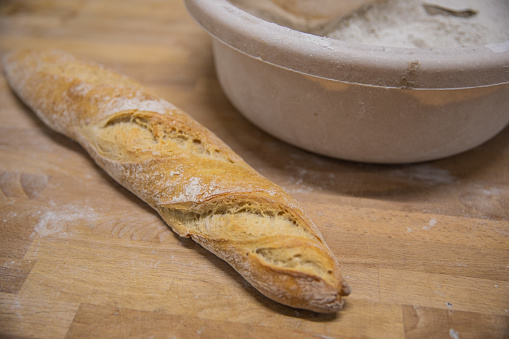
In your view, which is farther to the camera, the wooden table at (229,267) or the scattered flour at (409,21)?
the scattered flour at (409,21)

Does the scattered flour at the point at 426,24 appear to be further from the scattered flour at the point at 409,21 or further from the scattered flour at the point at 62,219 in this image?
the scattered flour at the point at 62,219

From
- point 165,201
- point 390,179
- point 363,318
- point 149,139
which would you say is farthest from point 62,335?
point 390,179

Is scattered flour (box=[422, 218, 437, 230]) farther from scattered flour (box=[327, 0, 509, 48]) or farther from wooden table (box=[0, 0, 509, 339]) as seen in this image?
scattered flour (box=[327, 0, 509, 48])

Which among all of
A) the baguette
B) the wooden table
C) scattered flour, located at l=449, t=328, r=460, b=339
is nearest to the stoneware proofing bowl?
the wooden table

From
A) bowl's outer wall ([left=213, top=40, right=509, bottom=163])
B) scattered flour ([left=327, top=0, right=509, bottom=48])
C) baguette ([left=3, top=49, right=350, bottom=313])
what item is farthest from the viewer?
scattered flour ([left=327, top=0, right=509, bottom=48])

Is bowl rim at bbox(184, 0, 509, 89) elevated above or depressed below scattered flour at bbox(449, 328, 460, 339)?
above

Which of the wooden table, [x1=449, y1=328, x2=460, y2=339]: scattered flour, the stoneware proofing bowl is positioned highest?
the stoneware proofing bowl

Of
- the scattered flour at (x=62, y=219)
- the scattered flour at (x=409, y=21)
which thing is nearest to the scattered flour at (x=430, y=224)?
the scattered flour at (x=409, y=21)

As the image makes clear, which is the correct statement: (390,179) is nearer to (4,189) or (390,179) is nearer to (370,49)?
(370,49)
